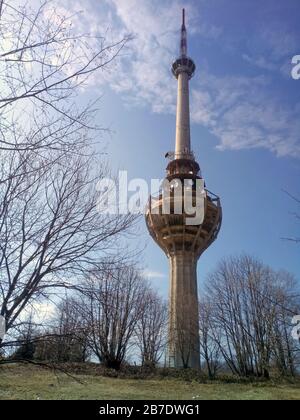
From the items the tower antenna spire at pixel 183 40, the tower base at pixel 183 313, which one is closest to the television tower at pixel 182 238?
the tower base at pixel 183 313

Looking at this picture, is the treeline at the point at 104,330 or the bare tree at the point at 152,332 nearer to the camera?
the treeline at the point at 104,330

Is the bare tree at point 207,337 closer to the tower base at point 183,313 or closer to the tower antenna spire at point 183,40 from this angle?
the tower base at point 183,313

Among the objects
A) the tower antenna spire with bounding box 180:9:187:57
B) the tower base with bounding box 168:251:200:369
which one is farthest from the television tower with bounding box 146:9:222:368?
the tower antenna spire with bounding box 180:9:187:57

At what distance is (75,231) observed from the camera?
6410 millimetres

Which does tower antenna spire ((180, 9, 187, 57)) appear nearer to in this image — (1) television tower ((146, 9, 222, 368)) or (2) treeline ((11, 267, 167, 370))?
(1) television tower ((146, 9, 222, 368))

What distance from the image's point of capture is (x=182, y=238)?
34969 millimetres

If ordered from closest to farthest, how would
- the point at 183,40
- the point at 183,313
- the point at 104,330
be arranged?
the point at 104,330 → the point at 183,313 → the point at 183,40

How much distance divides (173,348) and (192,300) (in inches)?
175

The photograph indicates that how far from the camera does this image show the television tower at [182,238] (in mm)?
31328

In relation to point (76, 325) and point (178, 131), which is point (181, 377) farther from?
point (178, 131)

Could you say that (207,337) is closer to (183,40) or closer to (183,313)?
(183,313)

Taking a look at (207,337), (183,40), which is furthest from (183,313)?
(183,40)

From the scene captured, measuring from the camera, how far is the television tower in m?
31.3
